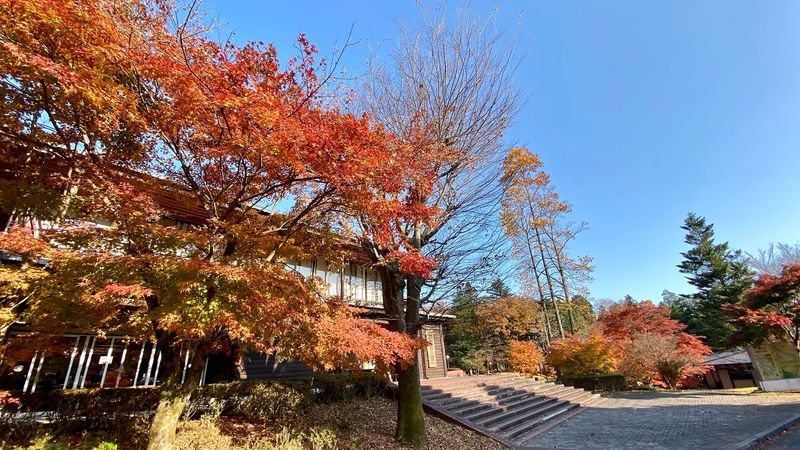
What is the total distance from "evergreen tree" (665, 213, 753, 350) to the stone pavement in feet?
70.7

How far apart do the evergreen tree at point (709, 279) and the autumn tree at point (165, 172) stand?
3858 centimetres

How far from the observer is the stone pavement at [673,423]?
823cm

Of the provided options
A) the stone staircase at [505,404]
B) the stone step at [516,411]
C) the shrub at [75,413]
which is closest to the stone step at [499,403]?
the stone staircase at [505,404]

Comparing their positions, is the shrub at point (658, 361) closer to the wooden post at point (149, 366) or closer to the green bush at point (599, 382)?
the green bush at point (599, 382)

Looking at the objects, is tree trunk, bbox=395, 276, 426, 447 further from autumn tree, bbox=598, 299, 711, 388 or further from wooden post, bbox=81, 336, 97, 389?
autumn tree, bbox=598, 299, 711, 388

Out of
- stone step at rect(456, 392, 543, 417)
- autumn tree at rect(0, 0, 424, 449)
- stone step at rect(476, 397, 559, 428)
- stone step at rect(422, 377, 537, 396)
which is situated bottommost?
stone step at rect(476, 397, 559, 428)

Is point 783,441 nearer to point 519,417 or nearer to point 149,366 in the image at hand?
point 519,417

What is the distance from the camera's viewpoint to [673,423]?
33.0 feet

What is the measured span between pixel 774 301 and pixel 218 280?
2382 centimetres

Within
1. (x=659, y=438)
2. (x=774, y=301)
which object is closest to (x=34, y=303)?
(x=659, y=438)

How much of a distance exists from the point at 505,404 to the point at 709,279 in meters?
36.1

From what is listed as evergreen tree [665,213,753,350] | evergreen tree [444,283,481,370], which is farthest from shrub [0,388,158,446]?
evergreen tree [665,213,753,350]

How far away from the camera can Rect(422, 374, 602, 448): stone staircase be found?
32.9ft

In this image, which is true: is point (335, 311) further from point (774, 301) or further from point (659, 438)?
point (774, 301)
